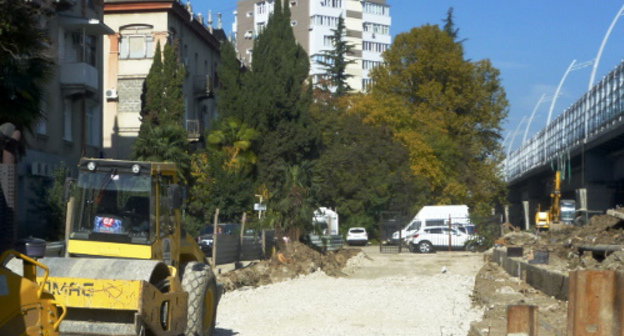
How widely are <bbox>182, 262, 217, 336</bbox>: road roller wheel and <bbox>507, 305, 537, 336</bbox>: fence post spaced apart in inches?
292

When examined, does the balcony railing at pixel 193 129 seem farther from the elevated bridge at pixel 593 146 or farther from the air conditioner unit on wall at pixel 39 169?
the elevated bridge at pixel 593 146

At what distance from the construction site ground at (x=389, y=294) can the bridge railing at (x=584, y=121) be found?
480cm

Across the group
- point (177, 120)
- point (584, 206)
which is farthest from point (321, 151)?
point (584, 206)

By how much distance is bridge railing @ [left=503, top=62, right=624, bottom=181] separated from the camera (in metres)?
36.8

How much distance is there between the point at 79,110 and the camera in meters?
40.3

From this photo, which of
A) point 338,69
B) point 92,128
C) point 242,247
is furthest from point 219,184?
point 338,69

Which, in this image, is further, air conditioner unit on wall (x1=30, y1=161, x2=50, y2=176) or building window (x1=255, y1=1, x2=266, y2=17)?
building window (x1=255, y1=1, x2=266, y2=17)

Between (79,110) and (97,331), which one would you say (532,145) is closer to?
(79,110)

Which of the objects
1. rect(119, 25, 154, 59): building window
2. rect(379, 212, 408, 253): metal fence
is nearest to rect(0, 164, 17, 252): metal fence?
rect(379, 212, 408, 253): metal fence

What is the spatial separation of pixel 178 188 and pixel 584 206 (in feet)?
104

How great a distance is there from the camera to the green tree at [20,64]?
17266 millimetres

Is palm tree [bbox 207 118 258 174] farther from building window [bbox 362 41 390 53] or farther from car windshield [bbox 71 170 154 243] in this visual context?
building window [bbox 362 41 390 53]

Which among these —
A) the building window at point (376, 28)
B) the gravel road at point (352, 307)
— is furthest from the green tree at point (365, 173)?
the building window at point (376, 28)

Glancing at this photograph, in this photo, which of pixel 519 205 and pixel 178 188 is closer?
pixel 178 188
